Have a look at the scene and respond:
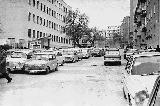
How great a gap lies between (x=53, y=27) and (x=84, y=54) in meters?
29.6

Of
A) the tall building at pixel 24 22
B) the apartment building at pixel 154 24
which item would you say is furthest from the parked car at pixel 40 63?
the tall building at pixel 24 22

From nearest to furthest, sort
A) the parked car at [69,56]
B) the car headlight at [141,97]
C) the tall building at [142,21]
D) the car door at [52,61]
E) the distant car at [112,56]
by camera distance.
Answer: the car headlight at [141,97] → the car door at [52,61] → the distant car at [112,56] → the parked car at [69,56] → the tall building at [142,21]

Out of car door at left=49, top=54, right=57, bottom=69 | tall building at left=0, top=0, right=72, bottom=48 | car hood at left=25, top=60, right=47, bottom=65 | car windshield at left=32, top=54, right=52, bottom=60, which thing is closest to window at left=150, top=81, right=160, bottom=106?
car hood at left=25, top=60, right=47, bottom=65

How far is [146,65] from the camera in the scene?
9.61 meters

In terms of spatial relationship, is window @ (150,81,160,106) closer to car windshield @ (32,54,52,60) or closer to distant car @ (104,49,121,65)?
car windshield @ (32,54,52,60)

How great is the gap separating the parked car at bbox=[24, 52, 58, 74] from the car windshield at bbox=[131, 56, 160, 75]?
1185 cm

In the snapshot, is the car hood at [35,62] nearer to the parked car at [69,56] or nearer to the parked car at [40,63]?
the parked car at [40,63]

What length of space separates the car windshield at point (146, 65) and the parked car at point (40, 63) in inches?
467

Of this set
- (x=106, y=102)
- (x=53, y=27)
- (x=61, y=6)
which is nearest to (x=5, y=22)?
(x=53, y=27)

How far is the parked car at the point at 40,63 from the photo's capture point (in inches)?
824

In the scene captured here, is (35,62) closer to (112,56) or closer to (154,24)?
(112,56)

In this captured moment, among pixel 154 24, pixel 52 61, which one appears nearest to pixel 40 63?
pixel 52 61

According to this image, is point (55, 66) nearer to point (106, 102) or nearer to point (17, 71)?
point (17, 71)

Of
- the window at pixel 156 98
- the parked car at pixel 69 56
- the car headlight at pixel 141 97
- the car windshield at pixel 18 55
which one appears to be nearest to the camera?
the window at pixel 156 98
